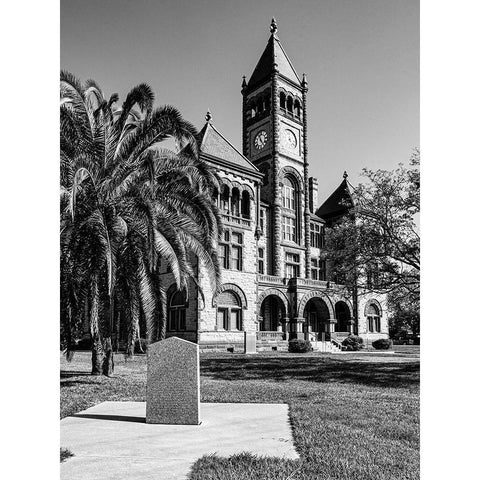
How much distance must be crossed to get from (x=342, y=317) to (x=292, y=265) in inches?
309

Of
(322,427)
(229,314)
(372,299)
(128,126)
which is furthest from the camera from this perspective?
(372,299)

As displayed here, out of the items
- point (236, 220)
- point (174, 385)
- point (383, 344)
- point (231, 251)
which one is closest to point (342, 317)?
point (383, 344)

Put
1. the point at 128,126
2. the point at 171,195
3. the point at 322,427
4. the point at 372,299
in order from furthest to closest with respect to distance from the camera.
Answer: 1. the point at 372,299
2. the point at 128,126
3. the point at 171,195
4. the point at 322,427

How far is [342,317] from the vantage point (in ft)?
149

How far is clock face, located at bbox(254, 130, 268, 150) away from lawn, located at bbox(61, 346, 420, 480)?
25948 millimetres

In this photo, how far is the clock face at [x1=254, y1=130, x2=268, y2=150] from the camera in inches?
1675

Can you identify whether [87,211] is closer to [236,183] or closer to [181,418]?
[181,418]

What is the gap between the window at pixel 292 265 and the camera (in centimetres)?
4147

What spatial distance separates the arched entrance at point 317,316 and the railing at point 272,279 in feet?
12.7

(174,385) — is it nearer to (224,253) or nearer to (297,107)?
(224,253)

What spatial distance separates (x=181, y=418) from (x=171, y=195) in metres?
8.08

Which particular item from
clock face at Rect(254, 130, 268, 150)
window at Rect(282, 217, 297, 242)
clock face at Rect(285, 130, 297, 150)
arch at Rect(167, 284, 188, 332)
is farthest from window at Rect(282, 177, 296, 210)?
arch at Rect(167, 284, 188, 332)

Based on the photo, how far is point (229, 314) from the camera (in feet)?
111
